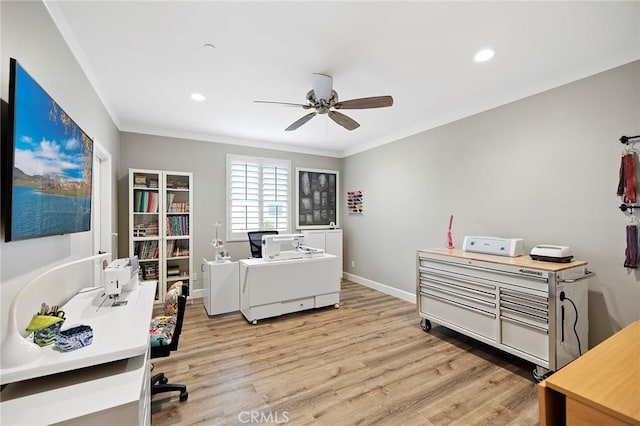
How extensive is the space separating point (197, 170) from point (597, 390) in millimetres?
4760

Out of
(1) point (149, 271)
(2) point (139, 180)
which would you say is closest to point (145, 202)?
(2) point (139, 180)

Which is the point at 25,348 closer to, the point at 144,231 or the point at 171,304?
the point at 171,304

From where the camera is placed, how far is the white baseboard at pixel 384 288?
14.1 feet

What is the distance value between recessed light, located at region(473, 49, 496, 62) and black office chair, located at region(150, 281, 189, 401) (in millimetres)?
2987

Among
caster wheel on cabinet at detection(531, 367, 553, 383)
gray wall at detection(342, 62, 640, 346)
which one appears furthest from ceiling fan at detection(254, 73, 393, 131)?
caster wheel on cabinet at detection(531, 367, 553, 383)

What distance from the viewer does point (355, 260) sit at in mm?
5512

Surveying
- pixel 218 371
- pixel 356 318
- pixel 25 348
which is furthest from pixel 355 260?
pixel 25 348

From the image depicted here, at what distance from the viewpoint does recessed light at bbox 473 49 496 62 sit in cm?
223

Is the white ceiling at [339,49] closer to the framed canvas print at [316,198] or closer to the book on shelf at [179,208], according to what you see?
the book on shelf at [179,208]

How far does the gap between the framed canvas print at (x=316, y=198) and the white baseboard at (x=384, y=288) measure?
1131 millimetres

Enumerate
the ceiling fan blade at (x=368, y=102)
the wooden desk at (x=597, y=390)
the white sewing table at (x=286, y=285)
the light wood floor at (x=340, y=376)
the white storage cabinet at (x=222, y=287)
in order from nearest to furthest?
1. the wooden desk at (x=597, y=390)
2. the light wood floor at (x=340, y=376)
3. the ceiling fan blade at (x=368, y=102)
4. the white sewing table at (x=286, y=285)
5. the white storage cabinet at (x=222, y=287)

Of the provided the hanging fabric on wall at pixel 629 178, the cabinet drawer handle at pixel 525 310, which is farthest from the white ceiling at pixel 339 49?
the cabinet drawer handle at pixel 525 310

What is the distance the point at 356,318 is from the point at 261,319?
124 cm

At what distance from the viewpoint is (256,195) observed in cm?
496
